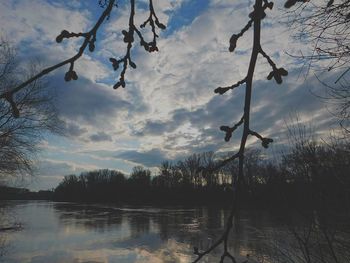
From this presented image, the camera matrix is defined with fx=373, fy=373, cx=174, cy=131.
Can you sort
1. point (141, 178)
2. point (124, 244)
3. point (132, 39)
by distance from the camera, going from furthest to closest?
point (141, 178)
point (124, 244)
point (132, 39)

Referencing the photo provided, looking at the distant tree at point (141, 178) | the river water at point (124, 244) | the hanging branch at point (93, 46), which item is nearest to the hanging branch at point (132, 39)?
the hanging branch at point (93, 46)

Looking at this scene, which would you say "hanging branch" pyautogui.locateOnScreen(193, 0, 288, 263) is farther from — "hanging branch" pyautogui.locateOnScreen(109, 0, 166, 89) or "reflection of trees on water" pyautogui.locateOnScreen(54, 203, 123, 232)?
"reflection of trees on water" pyautogui.locateOnScreen(54, 203, 123, 232)

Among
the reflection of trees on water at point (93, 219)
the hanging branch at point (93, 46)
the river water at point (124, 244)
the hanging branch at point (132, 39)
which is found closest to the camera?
the hanging branch at point (93, 46)

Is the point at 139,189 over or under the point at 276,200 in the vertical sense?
over

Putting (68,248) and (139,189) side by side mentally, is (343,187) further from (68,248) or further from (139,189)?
(139,189)

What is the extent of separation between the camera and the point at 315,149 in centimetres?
683

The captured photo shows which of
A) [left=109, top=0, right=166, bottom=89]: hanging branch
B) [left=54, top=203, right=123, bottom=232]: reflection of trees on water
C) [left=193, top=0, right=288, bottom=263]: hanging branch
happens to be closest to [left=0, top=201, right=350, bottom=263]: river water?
[left=54, top=203, right=123, bottom=232]: reflection of trees on water

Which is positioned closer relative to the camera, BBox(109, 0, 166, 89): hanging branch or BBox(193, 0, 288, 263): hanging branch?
BBox(193, 0, 288, 263): hanging branch

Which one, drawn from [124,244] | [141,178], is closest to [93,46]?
[124,244]

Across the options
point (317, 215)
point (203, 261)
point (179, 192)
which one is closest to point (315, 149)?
point (317, 215)

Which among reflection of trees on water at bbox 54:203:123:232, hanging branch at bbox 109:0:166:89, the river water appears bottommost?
the river water

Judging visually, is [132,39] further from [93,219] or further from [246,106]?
[93,219]

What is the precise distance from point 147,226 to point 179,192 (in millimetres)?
50817

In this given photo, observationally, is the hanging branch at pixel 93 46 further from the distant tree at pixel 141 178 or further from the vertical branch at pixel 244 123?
the distant tree at pixel 141 178
